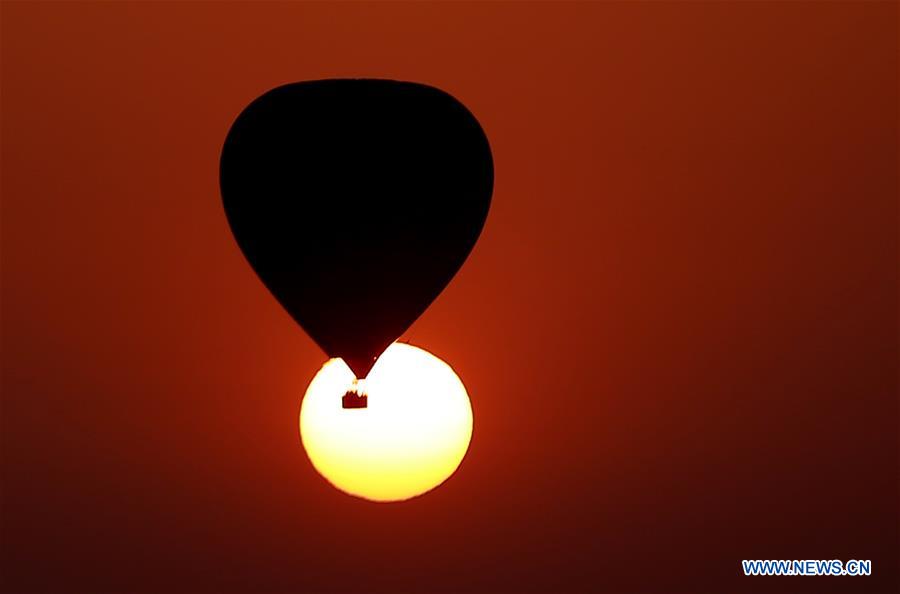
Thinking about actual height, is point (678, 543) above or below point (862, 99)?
below

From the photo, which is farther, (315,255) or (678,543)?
(678,543)

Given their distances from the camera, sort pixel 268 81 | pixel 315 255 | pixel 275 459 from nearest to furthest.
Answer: pixel 315 255 < pixel 268 81 < pixel 275 459

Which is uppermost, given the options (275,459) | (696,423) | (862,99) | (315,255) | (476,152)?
(862,99)

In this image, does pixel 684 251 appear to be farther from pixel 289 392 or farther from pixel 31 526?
pixel 31 526

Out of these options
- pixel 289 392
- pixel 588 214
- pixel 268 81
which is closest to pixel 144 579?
pixel 289 392

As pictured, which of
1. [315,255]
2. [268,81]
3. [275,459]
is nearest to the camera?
[315,255]

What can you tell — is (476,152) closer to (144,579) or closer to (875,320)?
(875,320)
